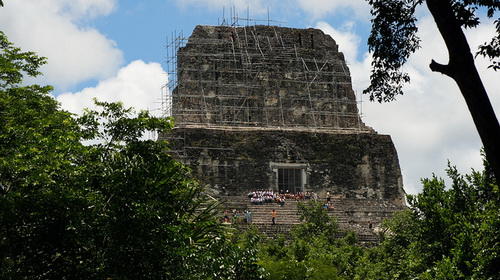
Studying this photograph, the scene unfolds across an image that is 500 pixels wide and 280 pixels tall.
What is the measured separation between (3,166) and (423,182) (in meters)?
8.44

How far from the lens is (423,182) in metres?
17.8

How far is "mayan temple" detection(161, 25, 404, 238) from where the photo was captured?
3406cm

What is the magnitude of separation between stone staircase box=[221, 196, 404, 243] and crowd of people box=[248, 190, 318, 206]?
0.24m

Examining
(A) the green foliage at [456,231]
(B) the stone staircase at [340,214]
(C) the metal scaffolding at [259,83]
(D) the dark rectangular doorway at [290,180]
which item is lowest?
(A) the green foliage at [456,231]

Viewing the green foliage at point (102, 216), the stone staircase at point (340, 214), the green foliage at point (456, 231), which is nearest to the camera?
the green foliage at point (102, 216)

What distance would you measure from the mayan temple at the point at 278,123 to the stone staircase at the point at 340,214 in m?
0.08

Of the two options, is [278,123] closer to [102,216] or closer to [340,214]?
[340,214]

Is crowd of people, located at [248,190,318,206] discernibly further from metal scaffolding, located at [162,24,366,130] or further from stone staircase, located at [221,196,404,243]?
metal scaffolding, located at [162,24,366,130]

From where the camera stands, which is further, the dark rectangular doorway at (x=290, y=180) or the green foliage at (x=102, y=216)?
the dark rectangular doorway at (x=290, y=180)

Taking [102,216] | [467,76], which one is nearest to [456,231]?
[102,216]

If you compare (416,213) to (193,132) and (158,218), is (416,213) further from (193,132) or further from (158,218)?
(193,132)

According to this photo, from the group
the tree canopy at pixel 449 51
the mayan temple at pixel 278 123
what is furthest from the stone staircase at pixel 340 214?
the tree canopy at pixel 449 51

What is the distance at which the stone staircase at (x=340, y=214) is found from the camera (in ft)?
96.3

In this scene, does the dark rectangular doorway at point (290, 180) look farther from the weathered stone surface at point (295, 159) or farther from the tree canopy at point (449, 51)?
the tree canopy at point (449, 51)
